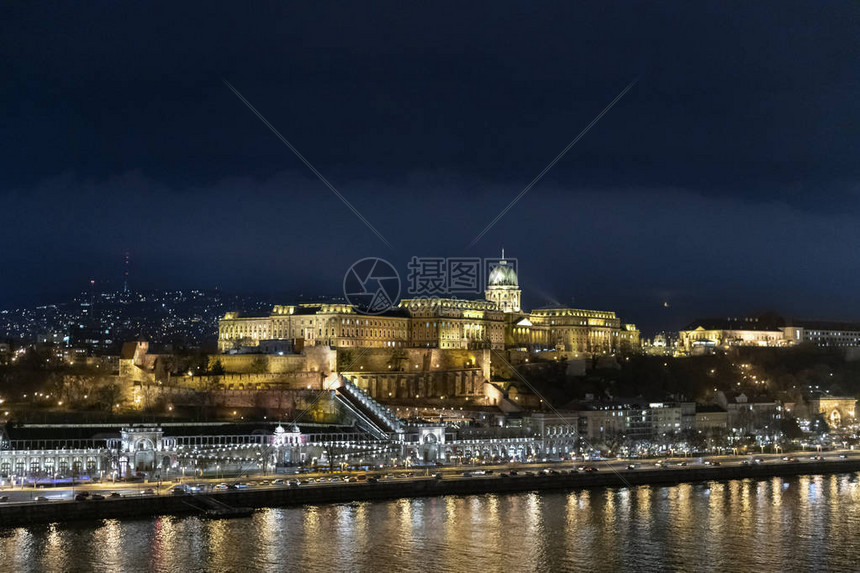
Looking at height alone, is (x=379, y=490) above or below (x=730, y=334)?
below

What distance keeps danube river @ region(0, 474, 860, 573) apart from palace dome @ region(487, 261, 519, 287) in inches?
2243

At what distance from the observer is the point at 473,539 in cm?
3164

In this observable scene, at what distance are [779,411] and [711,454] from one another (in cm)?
1000

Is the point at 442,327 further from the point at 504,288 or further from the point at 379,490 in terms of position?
the point at 379,490

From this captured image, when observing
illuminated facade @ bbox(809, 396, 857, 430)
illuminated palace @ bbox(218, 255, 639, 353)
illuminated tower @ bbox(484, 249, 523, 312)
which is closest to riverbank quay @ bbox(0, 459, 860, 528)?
illuminated facade @ bbox(809, 396, 857, 430)

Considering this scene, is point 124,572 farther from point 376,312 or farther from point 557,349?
point 557,349

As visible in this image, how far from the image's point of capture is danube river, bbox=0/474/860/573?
28.6 metres

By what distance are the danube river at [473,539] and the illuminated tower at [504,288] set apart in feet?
185

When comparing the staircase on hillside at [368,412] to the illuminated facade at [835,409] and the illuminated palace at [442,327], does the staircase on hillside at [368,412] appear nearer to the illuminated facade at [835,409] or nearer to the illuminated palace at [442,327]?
the illuminated palace at [442,327]

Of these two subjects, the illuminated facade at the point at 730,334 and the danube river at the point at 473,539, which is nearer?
the danube river at the point at 473,539

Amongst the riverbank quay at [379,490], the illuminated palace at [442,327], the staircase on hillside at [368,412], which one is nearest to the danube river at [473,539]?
the riverbank quay at [379,490]

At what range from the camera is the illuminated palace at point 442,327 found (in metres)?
70.0

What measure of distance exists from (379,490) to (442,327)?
3802cm

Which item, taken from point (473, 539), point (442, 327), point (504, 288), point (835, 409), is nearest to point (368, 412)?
point (473, 539)
